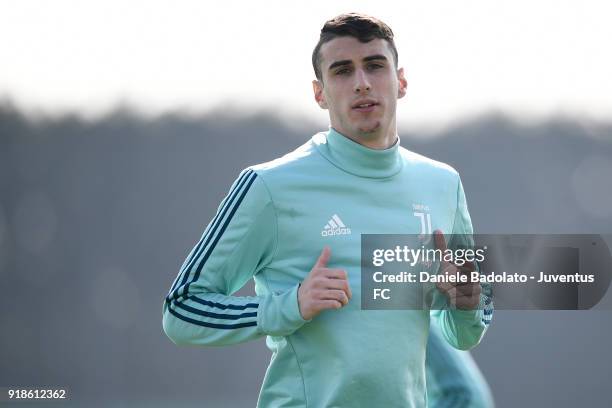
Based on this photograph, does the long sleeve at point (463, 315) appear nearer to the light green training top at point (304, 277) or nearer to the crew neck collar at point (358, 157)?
the light green training top at point (304, 277)

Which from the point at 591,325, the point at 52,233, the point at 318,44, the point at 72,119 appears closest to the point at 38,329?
the point at 52,233

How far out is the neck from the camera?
2607mm

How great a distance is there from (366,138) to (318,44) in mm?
292

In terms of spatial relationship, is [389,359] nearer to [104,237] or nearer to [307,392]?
[307,392]

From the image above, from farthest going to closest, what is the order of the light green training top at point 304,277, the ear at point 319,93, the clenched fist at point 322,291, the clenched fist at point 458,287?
1. the ear at point 319,93
2. the clenched fist at point 458,287
3. the light green training top at point 304,277
4. the clenched fist at point 322,291

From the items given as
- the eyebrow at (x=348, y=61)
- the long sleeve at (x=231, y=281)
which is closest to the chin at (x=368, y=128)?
the eyebrow at (x=348, y=61)

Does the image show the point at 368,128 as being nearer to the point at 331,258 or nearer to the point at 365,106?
the point at 365,106

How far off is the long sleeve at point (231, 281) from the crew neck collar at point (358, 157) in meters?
0.22

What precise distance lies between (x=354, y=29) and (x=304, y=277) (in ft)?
2.13

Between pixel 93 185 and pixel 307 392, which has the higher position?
pixel 93 185

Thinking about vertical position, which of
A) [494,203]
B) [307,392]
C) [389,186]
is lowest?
[307,392]

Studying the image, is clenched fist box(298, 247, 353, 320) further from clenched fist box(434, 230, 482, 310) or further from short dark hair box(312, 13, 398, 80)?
short dark hair box(312, 13, 398, 80)

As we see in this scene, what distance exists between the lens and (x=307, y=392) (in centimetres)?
241

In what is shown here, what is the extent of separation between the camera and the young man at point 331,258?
2.39m
